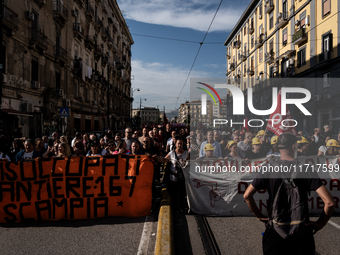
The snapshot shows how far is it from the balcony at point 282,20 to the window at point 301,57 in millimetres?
4135

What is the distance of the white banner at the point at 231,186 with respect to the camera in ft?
16.9

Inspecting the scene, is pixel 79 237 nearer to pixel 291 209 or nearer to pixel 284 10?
pixel 291 209

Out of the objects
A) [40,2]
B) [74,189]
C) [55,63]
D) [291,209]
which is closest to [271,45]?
[55,63]

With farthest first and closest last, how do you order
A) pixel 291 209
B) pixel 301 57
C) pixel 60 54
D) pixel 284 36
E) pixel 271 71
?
pixel 271 71, pixel 284 36, pixel 301 57, pixel 60 54, pixel 291 209

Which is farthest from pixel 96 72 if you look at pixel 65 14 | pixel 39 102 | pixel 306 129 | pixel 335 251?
pixel 335 251

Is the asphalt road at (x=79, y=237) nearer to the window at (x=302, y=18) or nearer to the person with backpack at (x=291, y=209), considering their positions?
the person with backpack at (x=291, y=209)

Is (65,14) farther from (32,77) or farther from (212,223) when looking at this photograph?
(212,223)

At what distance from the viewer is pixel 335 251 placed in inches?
142

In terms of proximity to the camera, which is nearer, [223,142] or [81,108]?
[223,142]

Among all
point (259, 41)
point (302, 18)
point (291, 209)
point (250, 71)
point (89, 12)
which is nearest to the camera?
point (291, 209)

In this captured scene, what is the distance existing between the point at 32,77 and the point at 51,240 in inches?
640

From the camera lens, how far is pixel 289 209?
230 centimetres

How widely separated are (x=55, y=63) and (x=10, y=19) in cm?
639

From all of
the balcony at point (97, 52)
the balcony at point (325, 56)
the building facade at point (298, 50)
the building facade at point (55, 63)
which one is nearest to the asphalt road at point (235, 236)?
the building facade at point (55, 63)
